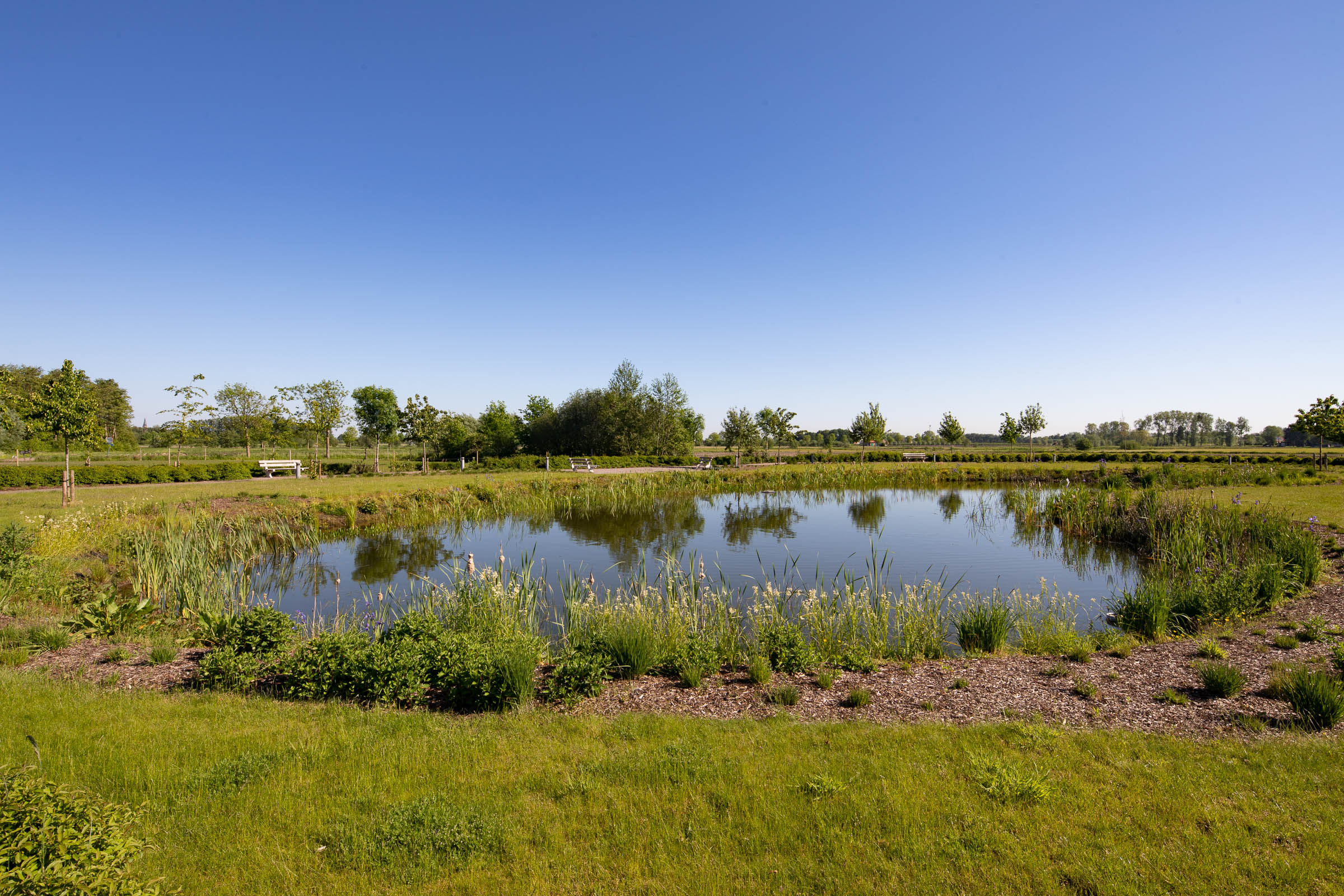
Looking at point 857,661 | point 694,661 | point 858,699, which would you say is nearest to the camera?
point 858,699

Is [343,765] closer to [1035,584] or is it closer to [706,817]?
[706,817]

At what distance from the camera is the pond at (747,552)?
12094 millimetres

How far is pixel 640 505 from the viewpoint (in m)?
24.7

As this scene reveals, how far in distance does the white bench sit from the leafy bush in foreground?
2889 centimetres

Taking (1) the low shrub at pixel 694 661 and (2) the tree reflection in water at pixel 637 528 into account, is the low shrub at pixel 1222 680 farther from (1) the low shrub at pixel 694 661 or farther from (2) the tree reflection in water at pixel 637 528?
(2) the tree reflection in water at pixel 637 528

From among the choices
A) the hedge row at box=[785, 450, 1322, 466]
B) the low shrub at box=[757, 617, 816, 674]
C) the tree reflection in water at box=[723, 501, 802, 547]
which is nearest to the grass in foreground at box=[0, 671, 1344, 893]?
the low shrub at box=[757, 617, 816, 674]

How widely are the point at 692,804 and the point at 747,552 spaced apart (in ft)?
37.4

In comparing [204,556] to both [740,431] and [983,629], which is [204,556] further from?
[740,431]

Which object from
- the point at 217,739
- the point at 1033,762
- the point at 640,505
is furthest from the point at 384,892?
the point at 640,505

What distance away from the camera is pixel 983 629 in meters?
7.61

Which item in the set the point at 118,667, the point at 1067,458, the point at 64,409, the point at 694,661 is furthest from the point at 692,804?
the point at 1067,458

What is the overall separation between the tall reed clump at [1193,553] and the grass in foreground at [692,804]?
4542 millimetres

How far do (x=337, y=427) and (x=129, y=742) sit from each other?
3115 centimetres

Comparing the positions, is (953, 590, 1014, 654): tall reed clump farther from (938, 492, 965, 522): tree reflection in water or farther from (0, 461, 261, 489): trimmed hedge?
(0, 461, 261, 489): trimmed hedge
